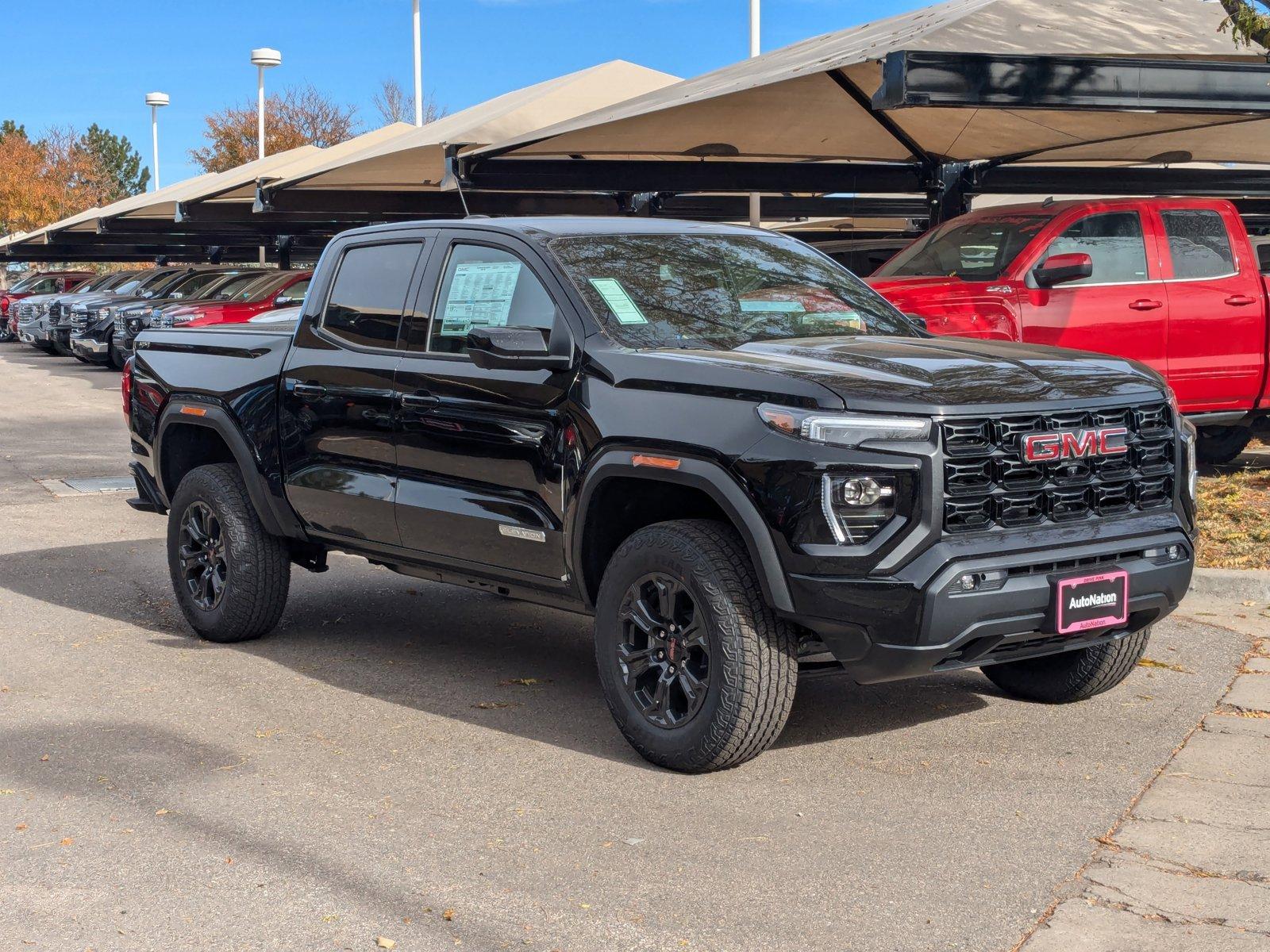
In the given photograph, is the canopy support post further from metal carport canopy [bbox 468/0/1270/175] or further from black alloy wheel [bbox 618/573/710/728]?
black alloy wheel [bbox 618/573/710/728]

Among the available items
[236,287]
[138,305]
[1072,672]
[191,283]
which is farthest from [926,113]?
[191,283]

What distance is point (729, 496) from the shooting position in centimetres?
521

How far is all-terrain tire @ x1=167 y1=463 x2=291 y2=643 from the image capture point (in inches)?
293

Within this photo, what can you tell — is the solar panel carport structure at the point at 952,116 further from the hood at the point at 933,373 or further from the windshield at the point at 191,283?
the windshield at the point at 191,283

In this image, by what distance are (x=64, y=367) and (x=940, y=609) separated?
95.0ft

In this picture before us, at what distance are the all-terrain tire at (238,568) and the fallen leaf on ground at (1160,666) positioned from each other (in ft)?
12.9

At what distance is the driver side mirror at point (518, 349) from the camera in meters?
5.76

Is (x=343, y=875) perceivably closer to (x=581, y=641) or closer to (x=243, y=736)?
(x=243, y=736)

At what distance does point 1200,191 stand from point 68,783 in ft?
53.2

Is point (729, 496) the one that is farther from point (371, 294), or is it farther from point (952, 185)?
point (952, 185)

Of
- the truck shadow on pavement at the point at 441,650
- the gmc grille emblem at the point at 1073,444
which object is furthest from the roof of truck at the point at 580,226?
the gmc grille emblem at the point at 1073,444

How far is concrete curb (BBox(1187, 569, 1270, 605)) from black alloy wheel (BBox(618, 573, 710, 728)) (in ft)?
12.9

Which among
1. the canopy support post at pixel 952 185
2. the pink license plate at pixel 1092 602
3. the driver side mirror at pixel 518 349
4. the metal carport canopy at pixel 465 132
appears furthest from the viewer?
the metal carport canopy at pixel 465 132

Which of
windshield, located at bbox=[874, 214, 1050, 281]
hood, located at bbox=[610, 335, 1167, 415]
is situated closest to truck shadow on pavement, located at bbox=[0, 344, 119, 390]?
windshield, located at bbox=[874, 214, 1050, 281]
